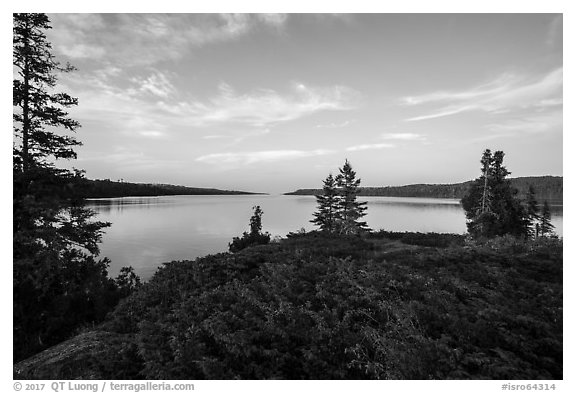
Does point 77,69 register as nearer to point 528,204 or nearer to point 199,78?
point 199,78

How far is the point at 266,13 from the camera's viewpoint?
24.3ft

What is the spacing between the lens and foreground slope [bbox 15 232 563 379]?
15.0 feet

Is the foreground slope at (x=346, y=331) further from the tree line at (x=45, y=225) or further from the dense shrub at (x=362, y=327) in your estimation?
the tree line at (x=45, y=225)

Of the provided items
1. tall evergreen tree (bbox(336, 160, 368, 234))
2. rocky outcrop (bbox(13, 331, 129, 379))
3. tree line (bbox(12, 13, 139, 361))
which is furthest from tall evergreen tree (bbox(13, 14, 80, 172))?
tall evergreen tree (bbox(336, 160, 368, 234))

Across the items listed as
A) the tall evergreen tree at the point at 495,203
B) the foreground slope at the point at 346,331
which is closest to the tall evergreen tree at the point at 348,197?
the tall evergreen tree at the point at 495,203

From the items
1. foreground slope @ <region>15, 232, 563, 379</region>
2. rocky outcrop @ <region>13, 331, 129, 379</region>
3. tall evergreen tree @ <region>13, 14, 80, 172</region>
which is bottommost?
rocky outcrop @ <region>13, 331, 129, 379</region>

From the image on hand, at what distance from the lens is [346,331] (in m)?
5.37

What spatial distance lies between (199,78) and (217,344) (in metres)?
11.1

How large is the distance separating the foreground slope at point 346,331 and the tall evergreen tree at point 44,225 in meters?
2.53

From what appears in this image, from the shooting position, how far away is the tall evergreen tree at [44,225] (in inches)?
342

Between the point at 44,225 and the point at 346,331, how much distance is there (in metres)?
10.3

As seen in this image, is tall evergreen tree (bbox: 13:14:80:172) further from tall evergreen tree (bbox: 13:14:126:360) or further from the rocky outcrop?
the rocky outcrop

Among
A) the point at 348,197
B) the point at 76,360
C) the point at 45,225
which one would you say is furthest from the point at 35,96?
the point at 348,197

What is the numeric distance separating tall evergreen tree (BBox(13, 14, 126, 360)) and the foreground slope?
8.31ft
